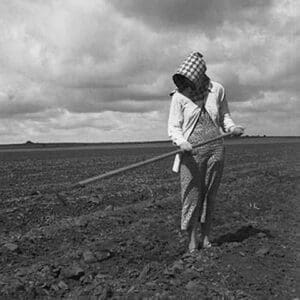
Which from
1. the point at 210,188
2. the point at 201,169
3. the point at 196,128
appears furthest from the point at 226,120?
the point at 210,188

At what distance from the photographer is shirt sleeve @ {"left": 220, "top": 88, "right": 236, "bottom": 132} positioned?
6.15 meters

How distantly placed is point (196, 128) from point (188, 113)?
0.20 m

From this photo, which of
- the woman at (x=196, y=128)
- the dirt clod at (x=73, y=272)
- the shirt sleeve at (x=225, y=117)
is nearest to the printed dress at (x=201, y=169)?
the woman at (x=196, y=128)

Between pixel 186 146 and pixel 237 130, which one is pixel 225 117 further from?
pixel 186 146

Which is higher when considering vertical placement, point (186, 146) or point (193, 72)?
point (193, 72)

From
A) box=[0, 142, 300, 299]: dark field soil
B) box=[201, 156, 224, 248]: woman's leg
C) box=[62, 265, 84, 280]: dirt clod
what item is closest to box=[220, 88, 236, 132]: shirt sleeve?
box=[201, 156, 224, 248]: woman's leg

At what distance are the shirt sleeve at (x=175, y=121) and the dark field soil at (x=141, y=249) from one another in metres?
1.38

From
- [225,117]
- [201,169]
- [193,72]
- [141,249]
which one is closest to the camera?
[193,72]

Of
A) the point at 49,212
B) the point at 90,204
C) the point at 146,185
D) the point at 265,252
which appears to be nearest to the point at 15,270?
the point at 265,252

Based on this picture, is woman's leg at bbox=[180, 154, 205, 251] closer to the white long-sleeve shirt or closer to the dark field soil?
the white long-sleeve shirt

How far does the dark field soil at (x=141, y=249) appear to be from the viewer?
5.45m

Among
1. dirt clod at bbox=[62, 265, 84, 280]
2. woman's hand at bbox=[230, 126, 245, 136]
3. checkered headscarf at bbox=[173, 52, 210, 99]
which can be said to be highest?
checkered headscarf at bbox=[173, 52, 210, 99]

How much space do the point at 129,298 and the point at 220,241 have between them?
2.58 m

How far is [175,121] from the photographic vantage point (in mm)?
5945
